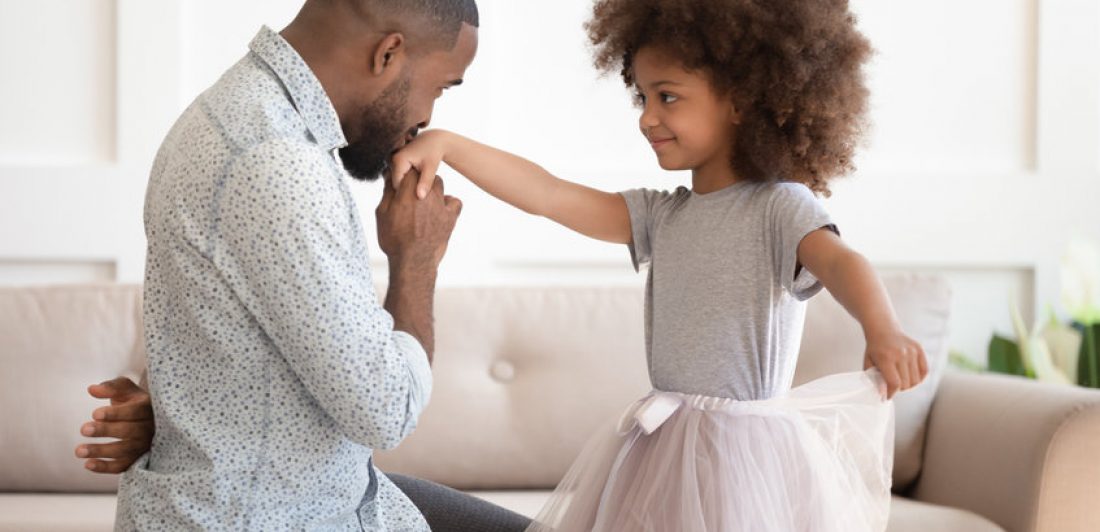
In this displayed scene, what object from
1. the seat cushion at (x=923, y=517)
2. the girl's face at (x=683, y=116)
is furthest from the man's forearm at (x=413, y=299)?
the seat cushion at (x=923, y=517)

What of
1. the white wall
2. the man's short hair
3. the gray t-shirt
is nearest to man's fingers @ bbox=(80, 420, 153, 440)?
the man's short hair

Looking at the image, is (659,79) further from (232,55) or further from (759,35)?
(232,55)

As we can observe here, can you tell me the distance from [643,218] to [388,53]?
A: 45 centimetres

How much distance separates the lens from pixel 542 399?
2.24m

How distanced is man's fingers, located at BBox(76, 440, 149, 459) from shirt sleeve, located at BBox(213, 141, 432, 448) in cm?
25

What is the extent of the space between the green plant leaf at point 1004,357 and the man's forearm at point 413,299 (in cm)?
193

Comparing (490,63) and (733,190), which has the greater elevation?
(490,63)

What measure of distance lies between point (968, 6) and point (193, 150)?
228cm

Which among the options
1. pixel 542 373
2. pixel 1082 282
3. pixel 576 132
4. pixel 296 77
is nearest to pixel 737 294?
pixel 296 77

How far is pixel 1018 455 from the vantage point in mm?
1886

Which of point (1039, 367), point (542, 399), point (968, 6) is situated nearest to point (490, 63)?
point (542, 399)

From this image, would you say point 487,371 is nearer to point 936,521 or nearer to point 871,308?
point 936,521

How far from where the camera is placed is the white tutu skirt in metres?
1.34

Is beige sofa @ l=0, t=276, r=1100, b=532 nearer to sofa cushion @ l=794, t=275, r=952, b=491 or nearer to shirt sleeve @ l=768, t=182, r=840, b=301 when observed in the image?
sofa cushion @ l=794, t=275, r=952, b=491
